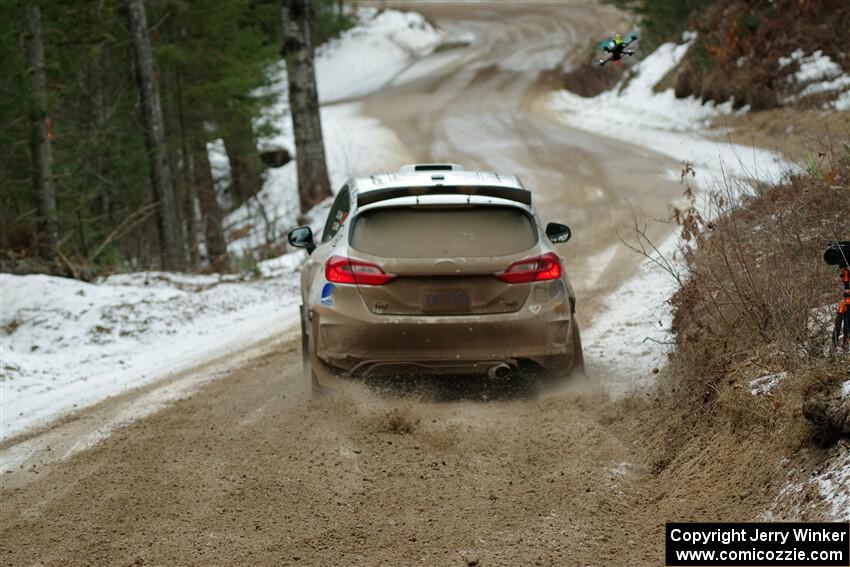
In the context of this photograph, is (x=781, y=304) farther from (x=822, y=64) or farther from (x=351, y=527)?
(x=822, y=64)

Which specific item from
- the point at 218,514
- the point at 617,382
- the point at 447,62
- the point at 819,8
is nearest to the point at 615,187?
the point at 819,8

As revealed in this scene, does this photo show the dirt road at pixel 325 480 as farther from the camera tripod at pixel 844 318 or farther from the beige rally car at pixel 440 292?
the camera tripod at pixel 844 318

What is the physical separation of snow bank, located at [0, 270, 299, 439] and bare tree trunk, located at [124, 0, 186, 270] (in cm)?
488

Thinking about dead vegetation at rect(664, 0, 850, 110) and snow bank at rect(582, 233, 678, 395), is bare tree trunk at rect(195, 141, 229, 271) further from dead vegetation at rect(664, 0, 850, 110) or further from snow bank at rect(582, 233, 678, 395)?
dead vegetation at rect(664, 0, 850, 110)

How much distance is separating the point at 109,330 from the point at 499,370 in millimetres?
6351

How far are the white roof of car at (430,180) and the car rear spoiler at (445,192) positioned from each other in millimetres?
32

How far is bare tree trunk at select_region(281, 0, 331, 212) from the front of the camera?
21.1 m

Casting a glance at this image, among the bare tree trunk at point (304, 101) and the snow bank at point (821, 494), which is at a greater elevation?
the snow bank at point (821, 494)

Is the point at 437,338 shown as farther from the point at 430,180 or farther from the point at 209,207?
the point at 209,207

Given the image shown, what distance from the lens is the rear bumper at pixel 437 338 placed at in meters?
7.43

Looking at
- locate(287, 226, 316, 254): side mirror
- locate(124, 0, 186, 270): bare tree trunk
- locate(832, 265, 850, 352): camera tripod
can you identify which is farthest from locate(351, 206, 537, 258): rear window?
locate(124, 0, 186, 270): bare tree trunk

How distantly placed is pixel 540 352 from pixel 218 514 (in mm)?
2951

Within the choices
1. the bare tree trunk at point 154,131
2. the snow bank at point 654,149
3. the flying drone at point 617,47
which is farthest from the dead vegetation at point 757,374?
the bare tree trunk at point 154,131

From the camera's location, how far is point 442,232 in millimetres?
7633
